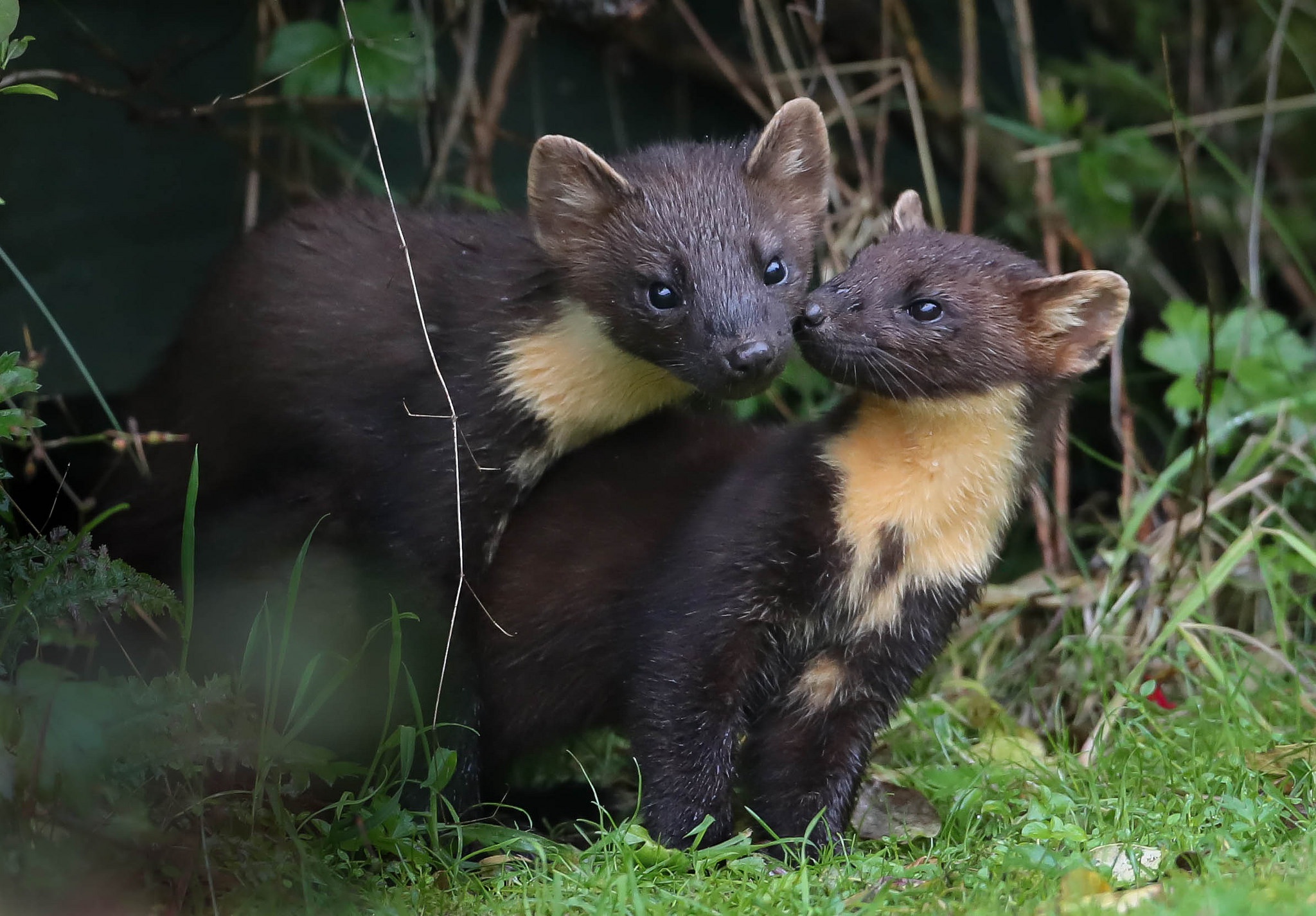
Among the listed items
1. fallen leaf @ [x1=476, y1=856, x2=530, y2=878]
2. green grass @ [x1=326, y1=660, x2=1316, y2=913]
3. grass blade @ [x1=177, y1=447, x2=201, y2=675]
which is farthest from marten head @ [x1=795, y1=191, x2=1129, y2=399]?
grass blade @ [x1=177, y1=447, x2=201, y2=675]

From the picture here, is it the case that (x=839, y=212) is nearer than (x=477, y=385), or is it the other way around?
(x=477, y=385)

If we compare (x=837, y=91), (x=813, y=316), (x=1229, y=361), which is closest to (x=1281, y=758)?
(x=813, y=316)

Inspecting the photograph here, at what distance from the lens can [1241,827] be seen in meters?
3.58

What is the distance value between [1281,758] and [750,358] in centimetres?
202

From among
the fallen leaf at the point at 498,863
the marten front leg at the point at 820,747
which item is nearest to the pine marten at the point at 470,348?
the fallen leaf at the point at 498,863

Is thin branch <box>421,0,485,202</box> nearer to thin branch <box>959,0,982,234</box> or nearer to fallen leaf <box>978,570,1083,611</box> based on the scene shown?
thin branch <box>959,0,982,234</box>

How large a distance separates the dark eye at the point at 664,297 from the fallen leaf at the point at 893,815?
160cm

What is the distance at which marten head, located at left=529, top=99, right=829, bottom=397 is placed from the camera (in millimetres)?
3967

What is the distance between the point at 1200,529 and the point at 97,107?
16.0 feet

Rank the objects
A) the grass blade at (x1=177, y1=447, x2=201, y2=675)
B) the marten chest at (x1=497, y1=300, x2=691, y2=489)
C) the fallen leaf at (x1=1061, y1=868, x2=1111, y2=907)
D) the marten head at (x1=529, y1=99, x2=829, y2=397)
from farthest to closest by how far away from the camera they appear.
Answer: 1. the marten chest at (x1=497, y1=300, x2=691, y2=489)
2. the marten head at (x1=529, y1=99, x2=829, y2=397)
3. the grass blade at (x1=177, y1=447, x2=201, y2=675)
4. the fallen leaf at (x1=1061, y1=868, x2=1111, y2=907)

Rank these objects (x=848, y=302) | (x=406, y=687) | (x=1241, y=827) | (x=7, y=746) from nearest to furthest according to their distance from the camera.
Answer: (x=7, y=746), (x=1241, y=827), (x=848, y=302), (x=406, y=687)

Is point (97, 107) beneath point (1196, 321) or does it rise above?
above

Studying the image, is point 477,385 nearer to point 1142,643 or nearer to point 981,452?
point 981,452

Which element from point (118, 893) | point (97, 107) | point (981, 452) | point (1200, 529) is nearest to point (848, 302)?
point (981, 452)
